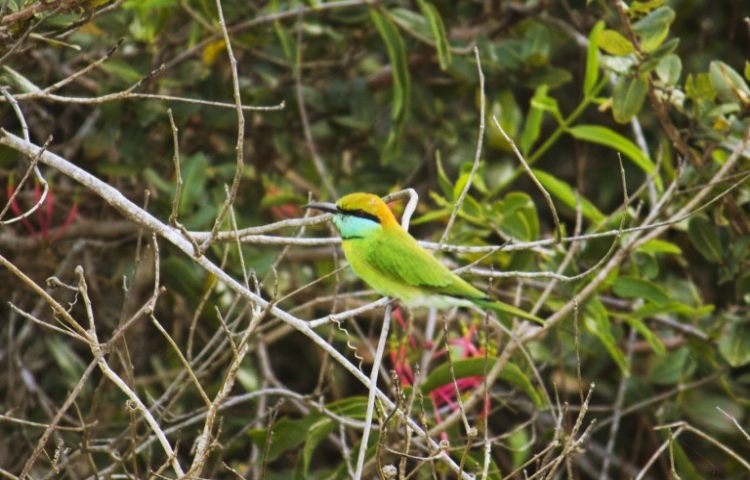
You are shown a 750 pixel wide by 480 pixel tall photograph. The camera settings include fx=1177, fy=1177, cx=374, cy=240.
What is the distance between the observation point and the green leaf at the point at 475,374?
11.4 feet

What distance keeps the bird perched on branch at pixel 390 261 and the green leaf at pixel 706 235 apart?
3.51 feet

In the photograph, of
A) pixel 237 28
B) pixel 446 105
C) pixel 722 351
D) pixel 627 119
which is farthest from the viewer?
pixel 446 105

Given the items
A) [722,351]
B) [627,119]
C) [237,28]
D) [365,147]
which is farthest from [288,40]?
[722,351]

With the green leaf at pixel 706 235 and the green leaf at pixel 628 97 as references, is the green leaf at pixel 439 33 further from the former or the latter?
the green leaf at pixel 706 235

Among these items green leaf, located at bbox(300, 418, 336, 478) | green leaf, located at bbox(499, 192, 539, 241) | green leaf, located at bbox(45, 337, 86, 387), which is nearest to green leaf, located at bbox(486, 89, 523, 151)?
green leaf, located at bbox(499, 192, 539, 241)

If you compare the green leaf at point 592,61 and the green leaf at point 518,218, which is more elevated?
the green leaf at point 592,61

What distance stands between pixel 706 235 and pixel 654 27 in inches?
29.5

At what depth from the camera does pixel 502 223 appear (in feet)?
13.3

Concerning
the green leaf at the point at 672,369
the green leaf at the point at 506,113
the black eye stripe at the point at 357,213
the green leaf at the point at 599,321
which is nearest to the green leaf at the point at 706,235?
the green leaf at the point at 599,321

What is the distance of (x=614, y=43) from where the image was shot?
3.65 metres

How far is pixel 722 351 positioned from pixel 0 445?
252cm

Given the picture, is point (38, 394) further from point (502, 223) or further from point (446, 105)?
point (446, 105)

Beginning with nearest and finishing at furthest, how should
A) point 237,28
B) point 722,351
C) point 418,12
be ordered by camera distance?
1. point 722,351
2. point 237,28
3. point 418,12

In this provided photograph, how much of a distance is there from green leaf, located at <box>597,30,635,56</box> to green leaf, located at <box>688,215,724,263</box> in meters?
0.64
